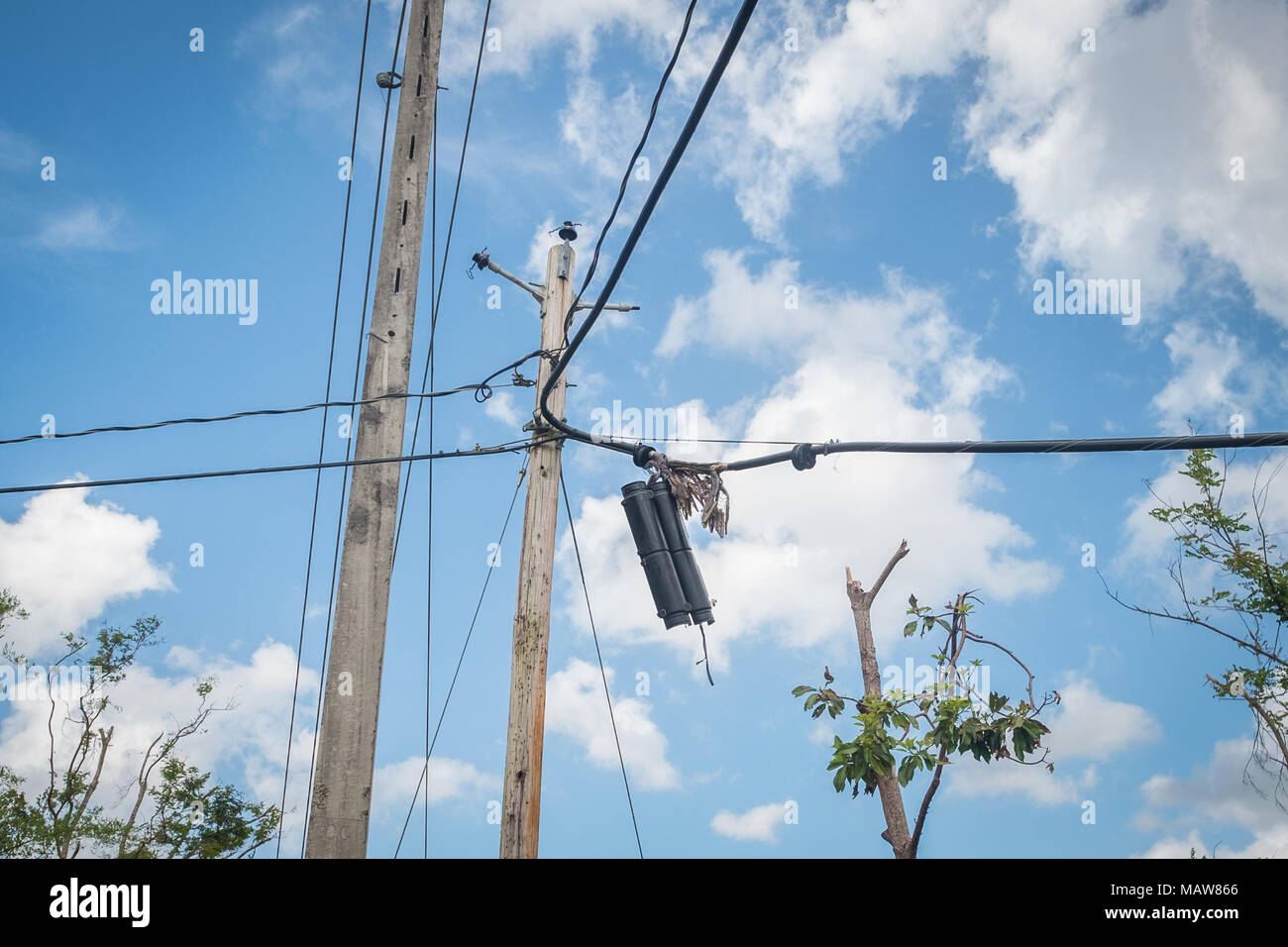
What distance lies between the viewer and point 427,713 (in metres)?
9.48

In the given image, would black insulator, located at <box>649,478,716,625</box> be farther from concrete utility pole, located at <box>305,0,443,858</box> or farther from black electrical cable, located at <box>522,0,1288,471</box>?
concrete utility pole, located at <box>305,0,443,858</box>

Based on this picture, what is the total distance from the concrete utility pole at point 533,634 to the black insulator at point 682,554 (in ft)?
3.55

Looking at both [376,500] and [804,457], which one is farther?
[804,457]

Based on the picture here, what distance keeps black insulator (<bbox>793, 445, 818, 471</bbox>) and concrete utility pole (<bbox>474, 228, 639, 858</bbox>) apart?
2.22m

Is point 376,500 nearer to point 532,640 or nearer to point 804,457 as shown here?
point 532,640

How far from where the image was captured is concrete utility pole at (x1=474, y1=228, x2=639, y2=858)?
266 inches

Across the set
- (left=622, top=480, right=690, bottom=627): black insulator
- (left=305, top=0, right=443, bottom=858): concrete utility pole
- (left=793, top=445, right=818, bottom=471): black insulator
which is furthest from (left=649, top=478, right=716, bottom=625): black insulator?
(left=305, top=0, right=443, bottom=858): concrete utility pole

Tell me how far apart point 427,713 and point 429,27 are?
20.7 feet

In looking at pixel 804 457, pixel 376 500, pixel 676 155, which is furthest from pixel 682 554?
pixel 676 155

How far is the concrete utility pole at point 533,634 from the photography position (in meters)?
6.75

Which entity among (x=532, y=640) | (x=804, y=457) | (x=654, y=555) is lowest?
(x=532, y=640)

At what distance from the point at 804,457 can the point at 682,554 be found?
117cm

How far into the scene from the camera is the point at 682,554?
6.70 metres
